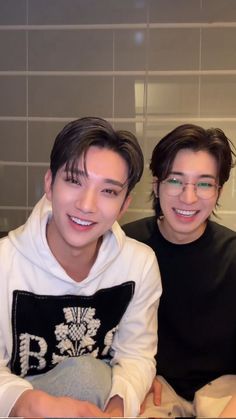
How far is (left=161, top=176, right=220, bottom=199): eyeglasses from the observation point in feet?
3.39

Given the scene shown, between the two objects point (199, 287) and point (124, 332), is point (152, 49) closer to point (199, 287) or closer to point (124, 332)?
point (199, 287)

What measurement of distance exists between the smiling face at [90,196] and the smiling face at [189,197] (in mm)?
180

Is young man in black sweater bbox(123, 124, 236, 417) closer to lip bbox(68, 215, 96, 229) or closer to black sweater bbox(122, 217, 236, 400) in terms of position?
black sweater bbox(122, 217, 236, 400)

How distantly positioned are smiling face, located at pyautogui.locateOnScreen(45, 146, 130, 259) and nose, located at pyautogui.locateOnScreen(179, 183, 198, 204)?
0.56 ft

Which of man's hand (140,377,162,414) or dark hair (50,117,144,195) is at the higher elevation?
dark hair (50,117,144,195)

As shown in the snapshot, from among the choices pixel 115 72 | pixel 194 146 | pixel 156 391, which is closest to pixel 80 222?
pixel 194 146

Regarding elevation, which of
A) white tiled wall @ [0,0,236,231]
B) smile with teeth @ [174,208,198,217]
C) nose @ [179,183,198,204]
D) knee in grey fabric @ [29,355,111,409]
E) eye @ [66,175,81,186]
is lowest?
knee in grey fabric @ [29,355,111,409]

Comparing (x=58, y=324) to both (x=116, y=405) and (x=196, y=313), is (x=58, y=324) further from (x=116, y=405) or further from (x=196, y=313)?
(x=196, y=313)

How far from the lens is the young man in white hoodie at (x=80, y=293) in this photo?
857 mm

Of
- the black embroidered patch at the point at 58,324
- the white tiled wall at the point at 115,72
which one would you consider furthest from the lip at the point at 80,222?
the white tiled wall at the point at 115,72

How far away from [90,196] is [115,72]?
83 centimetres

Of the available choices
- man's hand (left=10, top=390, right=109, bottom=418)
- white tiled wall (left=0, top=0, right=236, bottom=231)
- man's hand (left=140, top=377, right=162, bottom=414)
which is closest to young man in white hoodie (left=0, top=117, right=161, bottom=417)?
man's hand (left=10, top=390, right=109, bottom=418)

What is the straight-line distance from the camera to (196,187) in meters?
1.03

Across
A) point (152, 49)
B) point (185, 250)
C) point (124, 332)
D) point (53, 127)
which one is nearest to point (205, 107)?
point (152, 49)
